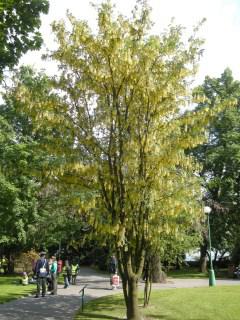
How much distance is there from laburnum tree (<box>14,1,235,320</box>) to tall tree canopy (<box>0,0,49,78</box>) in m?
0.60

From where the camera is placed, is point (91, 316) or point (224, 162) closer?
point (91, 316)

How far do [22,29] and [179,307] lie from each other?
36.0ft

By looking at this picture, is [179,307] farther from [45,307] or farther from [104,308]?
[45,307]

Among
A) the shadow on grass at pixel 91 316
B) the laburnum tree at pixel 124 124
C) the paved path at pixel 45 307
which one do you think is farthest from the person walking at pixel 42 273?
the laburnum tree at pixel 124 124

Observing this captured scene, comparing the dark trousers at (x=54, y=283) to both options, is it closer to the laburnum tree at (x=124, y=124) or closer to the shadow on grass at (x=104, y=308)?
the shadow on grass at (x=104, y=308)

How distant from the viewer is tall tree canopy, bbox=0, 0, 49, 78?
516 inches

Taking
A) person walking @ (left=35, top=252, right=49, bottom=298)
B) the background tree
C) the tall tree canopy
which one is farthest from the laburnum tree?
the background tree

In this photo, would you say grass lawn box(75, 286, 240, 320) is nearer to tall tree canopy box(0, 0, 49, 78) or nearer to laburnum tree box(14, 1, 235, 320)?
laburnum tree box(14, 1, 235, 320)

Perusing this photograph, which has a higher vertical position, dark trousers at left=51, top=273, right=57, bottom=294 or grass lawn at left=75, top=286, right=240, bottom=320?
dark trousers at left=51, top=273, right=57, bottom=294

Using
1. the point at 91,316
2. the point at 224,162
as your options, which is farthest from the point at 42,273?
the point at 224,162

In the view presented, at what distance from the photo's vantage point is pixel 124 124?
13016 mm

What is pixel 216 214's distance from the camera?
38.9 m

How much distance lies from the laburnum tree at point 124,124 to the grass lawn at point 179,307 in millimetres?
2021

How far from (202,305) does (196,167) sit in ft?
21.4
